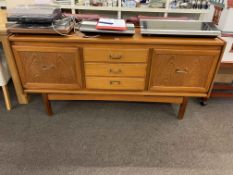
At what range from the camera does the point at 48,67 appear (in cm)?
133

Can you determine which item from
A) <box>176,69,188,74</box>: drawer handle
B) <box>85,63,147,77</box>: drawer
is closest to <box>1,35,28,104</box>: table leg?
<box>85,63,147,77</box>: drawer

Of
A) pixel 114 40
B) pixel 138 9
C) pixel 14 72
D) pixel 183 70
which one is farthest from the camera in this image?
pixel 138 9

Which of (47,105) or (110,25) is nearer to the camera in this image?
(110,25)

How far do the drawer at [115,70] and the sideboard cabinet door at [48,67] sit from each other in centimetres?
8

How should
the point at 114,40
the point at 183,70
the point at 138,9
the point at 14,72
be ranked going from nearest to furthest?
the point at 114,40
the point at 183,70
the point at 14,72
the point at 138,9

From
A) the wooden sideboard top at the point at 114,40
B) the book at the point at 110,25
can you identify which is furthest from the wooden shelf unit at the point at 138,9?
the wooden sideboard top at the point at 114,40

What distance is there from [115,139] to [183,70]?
2.29 feet

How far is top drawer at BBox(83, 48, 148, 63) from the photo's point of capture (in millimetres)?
1246

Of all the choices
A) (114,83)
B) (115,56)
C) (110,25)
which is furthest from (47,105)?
(110,25)

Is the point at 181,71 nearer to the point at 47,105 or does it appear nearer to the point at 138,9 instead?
the point at 47,105

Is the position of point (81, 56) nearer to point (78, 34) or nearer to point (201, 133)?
point (78, 34)

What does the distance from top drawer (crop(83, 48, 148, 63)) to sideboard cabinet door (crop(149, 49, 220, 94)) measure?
0.09 metres

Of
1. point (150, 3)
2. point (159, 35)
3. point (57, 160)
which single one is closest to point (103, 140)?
point (57, 160)

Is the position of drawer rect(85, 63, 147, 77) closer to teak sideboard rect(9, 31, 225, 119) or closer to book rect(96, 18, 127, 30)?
teak sideboard rect(9, 31, 225, 119)
